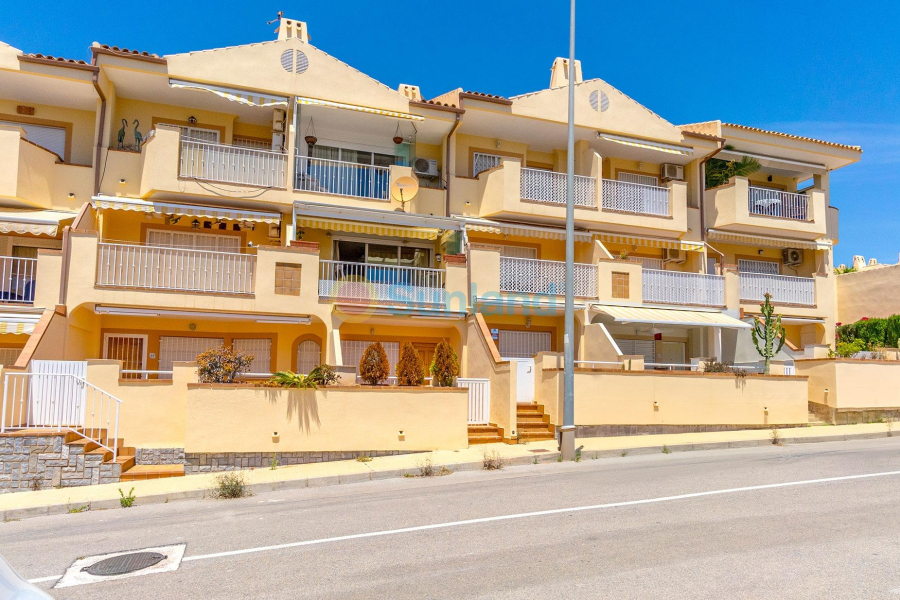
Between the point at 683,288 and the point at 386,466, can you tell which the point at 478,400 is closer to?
the point at 386,466

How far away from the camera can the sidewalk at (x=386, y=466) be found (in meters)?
11.4

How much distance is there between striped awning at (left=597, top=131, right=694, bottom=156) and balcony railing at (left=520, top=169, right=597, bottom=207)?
1604 mm

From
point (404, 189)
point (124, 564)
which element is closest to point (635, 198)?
point (404, 189)

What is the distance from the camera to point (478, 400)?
1736 centimetres

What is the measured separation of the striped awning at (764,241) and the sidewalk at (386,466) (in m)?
9.11

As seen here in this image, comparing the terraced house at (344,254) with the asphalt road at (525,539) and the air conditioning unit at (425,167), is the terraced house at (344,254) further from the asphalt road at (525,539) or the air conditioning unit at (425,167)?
the asphalt road at (525,539)

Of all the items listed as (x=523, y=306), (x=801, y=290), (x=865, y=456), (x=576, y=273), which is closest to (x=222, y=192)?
(x=523, y=306)

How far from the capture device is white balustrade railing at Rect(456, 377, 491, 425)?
17.2m

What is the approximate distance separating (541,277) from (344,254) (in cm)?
635

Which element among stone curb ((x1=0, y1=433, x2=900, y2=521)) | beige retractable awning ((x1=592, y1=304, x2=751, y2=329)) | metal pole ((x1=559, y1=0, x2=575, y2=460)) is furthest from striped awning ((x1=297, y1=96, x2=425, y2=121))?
stone curb ((x1=0, y1=433, x2=900, y2=521))

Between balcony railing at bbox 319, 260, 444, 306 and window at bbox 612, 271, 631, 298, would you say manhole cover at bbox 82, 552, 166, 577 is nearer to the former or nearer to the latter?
balcony railing at bbox 319, 260, 444, 306

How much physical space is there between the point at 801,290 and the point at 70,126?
2522 centimetres

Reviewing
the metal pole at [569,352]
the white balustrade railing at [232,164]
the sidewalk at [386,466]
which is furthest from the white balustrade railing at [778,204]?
the white balustrade railing at [232,164]

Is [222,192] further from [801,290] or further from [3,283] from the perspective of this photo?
[801,290]
